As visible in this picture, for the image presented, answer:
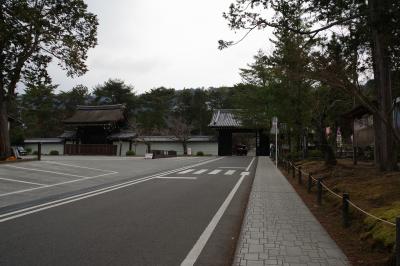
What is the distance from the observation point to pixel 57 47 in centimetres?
2309

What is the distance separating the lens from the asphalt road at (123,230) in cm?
512

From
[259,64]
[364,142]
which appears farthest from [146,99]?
[364,142]

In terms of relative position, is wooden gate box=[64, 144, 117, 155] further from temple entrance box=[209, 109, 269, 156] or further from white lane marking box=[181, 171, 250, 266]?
white lane marking box=[181, 171, 250, 266]

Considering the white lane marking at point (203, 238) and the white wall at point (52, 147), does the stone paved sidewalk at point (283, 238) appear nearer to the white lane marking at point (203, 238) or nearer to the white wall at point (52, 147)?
the white lane marking at point (203, 238)

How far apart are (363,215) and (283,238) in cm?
177

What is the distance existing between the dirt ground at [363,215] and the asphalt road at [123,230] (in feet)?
5.71

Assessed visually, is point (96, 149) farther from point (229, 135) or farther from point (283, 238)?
point (283, 238)

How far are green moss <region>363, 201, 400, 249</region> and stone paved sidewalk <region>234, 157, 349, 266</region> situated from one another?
0.54m

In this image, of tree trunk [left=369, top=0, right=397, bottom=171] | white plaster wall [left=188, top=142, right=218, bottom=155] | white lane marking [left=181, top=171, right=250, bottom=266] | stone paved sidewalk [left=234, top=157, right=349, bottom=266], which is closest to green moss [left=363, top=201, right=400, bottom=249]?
stone paved sidewalk [left=234, top=157, right=349, bottom=266]

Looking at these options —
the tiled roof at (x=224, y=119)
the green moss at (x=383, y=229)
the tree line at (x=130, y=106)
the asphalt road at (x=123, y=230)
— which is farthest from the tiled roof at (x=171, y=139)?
the green moss at (x=383, y=229)

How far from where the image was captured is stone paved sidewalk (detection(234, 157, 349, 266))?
5.11 meters

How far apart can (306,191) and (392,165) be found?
2.64 m

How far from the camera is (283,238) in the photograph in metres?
6.25

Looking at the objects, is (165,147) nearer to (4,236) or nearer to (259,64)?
(259,64)
